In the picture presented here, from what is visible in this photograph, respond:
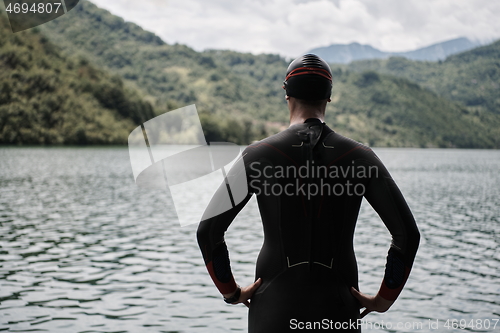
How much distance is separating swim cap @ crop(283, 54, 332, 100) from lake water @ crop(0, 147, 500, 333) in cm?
699

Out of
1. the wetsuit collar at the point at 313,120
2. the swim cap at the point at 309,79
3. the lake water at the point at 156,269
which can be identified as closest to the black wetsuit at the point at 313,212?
the wetsuit collar at the point at 313,120

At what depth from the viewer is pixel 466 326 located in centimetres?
930

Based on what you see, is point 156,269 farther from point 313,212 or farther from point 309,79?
point 309,79

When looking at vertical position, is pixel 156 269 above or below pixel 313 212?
below

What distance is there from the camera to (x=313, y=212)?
7.80 feet

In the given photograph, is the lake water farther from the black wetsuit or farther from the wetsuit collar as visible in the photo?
the wetsuit collar

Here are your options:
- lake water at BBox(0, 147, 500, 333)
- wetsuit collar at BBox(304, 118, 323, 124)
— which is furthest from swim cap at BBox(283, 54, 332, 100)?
lake water at BBox(0, 147, 500, 333)

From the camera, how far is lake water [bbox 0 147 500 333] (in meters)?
9.08

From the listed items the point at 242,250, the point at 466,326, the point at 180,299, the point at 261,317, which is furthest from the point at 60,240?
the point at 261,317

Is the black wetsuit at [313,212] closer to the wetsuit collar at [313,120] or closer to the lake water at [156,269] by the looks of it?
the wetsuit collar at [313,120]

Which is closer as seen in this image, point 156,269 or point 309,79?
point 309,79

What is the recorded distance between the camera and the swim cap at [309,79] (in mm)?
2404

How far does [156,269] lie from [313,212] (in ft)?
36.3

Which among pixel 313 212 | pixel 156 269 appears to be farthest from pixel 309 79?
pixel 156 269
